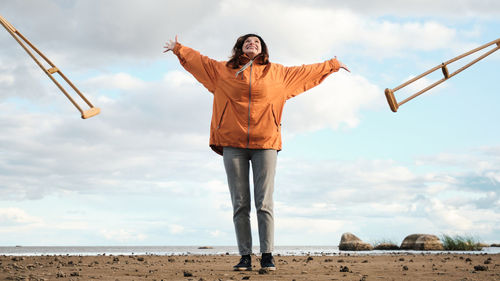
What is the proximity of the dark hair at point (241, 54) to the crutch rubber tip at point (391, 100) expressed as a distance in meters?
1.53

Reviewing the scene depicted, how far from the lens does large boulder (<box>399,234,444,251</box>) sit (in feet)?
62.0

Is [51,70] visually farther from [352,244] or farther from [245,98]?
[352,244]

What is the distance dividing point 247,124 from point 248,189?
82 centimetres

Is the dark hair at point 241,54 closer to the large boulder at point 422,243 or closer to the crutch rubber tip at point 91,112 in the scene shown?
the crutch rubber tip at point 91,112

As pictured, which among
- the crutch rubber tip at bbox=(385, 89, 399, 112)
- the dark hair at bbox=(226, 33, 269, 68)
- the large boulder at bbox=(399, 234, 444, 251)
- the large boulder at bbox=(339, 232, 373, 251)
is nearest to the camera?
the crutch rubber tip at bbox=(385, 89, 399, 112)

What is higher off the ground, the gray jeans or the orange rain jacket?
the orange rain jacket

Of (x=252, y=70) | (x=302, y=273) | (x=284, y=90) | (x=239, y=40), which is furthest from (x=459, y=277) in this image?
(x=239, y=40)

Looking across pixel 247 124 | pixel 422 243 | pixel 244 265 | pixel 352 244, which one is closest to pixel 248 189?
pixel 247 124

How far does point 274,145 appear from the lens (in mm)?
6055

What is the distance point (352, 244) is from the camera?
69.3 feet

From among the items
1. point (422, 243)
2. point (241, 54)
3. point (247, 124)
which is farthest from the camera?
point (422, 243)

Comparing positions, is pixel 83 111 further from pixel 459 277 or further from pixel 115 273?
pixel 459 277

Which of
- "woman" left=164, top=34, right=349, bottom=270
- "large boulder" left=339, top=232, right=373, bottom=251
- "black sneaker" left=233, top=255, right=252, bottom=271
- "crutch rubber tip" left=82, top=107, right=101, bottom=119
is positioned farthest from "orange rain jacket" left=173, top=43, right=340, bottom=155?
"large boulder" left=339, top=232, right=373, bottom=251

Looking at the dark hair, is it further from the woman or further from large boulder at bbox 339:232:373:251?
large boulder at bbox 339:232:373:251
